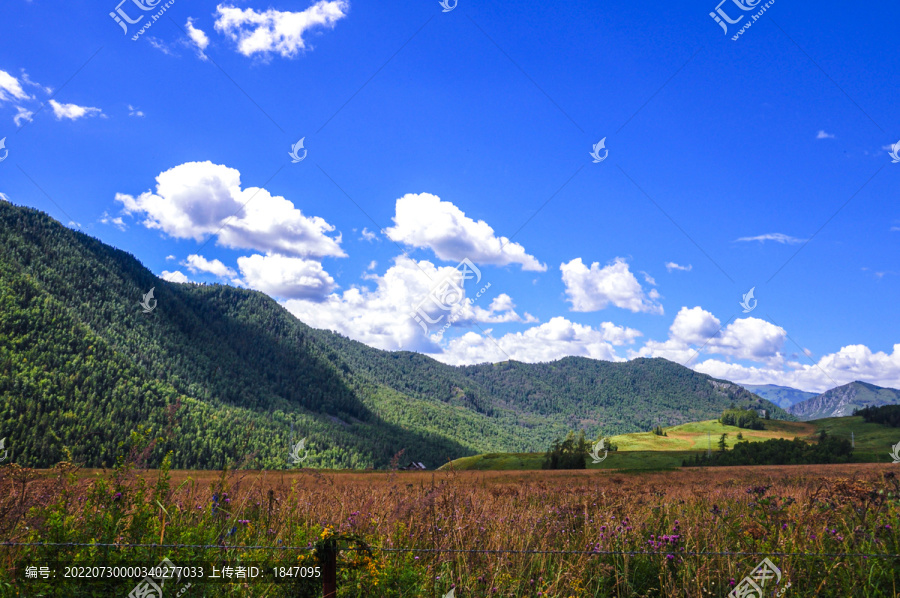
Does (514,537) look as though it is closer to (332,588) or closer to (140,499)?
(332,588)

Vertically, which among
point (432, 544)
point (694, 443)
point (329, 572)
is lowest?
point (694, 443)

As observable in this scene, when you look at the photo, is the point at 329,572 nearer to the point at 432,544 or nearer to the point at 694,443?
the point at 432,544

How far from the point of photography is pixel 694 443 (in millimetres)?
151750

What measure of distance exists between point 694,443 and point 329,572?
174664mm

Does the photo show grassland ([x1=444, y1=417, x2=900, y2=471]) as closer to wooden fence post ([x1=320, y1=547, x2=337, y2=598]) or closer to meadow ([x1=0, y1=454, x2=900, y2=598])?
meadow ([x1=0, y1=454, x2=900, y2=598])

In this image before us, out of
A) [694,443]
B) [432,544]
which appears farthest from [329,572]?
[694,443]

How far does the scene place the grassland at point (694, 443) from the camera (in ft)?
308

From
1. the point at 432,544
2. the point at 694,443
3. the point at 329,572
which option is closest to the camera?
the point at 329,572

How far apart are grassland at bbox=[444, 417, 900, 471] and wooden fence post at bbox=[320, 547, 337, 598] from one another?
3378 inches

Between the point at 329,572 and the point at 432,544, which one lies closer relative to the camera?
the point at 329,572

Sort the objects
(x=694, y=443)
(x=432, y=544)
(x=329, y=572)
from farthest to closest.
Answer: (x=694, y=443)
(x=432, y=544)
(x=329, y=572)

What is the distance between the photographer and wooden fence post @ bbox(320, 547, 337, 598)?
12.1 ft

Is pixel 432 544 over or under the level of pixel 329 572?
under

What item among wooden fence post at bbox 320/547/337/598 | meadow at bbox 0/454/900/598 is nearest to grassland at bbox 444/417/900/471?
meadow at bbox 0/454/900/598
